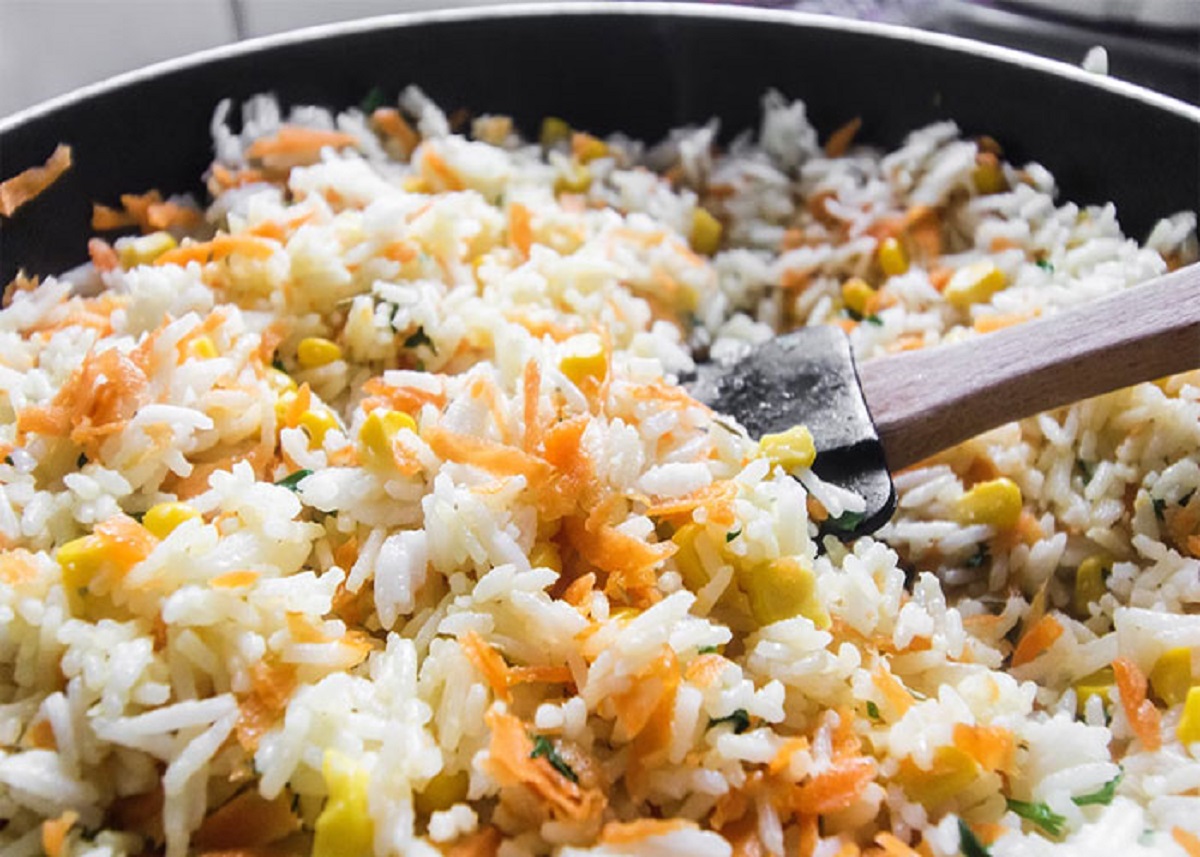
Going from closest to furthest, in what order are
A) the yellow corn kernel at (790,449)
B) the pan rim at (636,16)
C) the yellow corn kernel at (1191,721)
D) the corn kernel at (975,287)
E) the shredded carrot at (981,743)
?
the shredded carrot at (981,743)
the yellow corn kernel at (1191,721)
the yellow corn kernel at (790,449)
the pan rim at (636,16)
the corn kernel at (975,287)

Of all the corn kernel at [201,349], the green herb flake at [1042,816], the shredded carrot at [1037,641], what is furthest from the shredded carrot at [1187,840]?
the corn kernel at [201,349]

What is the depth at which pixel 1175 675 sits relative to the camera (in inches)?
65.3

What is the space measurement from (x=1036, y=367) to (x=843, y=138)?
3.33ft

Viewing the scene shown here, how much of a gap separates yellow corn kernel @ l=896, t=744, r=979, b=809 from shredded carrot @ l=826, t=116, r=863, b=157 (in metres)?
1.63

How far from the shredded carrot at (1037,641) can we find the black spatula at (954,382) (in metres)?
0.31

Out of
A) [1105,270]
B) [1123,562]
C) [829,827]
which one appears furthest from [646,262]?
[829,827]

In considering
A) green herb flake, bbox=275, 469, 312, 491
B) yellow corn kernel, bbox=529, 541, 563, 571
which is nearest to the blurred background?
green herb flake, bbox=275, 469, 312, 491

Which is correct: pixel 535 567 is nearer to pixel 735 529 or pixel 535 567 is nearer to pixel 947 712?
pixel 735 529

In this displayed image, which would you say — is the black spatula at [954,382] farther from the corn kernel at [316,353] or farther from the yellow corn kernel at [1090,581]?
the corn kernel at [316,353]

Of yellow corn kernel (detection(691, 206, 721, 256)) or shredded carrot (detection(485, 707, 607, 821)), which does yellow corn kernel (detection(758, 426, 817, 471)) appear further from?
yellow corn kernel (detection(691, 206, 721, 256))

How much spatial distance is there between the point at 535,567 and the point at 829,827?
543 millimetres

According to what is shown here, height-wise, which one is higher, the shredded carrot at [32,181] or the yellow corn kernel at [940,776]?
the shredded carrot at [32,181]

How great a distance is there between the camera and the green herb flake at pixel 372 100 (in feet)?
8.61

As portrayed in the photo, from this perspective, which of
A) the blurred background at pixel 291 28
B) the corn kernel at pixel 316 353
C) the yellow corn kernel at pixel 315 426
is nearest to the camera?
the yellow corn kernel at pixel 315 426
